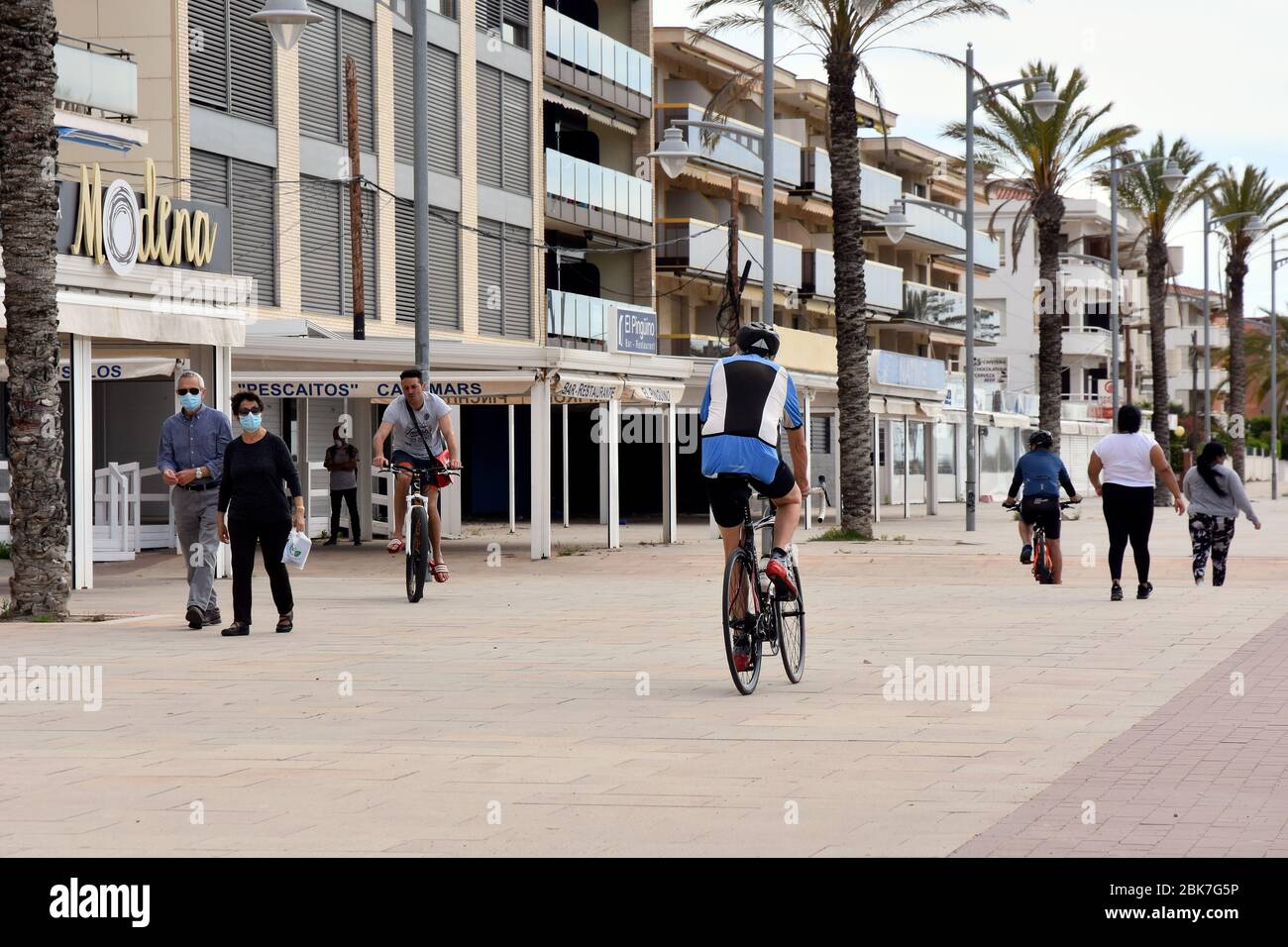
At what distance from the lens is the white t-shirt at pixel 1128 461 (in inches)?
666

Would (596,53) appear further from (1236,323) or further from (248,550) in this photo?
(1236,323)

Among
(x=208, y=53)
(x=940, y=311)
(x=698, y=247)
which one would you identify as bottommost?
(x=940, y=311)

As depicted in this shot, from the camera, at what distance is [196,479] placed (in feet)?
46.6

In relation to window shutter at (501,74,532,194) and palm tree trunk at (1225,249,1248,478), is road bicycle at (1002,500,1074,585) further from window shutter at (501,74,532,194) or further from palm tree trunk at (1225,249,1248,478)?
palm tree trunk at (1225,249,1248,478)

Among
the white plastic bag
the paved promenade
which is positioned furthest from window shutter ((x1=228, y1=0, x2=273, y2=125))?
the white plastic bag

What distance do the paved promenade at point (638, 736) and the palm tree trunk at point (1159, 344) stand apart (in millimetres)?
41493

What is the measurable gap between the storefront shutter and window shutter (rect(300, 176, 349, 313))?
1011 millimetres

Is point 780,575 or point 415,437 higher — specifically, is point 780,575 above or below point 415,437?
below

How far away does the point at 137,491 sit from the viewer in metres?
24.2

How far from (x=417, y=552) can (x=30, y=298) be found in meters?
3.81

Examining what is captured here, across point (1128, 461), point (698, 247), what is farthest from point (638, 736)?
point (698, 247)

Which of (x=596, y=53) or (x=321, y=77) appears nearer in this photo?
(x=321, y=77)
